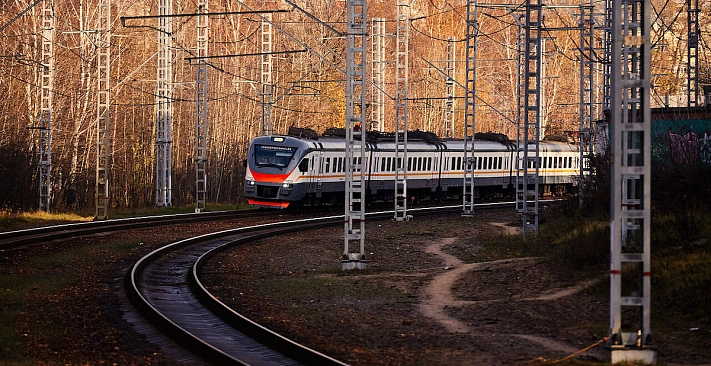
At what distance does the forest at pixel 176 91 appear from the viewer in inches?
1658

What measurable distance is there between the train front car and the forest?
332 cm

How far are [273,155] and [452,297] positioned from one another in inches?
908

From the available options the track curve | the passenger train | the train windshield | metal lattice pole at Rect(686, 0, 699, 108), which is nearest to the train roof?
the passenger train

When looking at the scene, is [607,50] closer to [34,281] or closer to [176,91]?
[34,281]

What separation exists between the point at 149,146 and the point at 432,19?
34.8 m

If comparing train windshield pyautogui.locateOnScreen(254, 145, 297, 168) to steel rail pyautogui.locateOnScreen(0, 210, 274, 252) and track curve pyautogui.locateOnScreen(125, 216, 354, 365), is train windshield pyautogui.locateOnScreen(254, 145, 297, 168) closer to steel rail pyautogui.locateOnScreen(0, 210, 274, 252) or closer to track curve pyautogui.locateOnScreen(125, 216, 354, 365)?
steel rail pyautogui.locateOnScreen(0, 210, 274, 252)

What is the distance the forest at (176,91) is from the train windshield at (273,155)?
3.29m

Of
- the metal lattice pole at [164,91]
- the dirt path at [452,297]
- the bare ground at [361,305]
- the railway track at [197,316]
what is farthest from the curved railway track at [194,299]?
the metal lattice pole at [164,91]

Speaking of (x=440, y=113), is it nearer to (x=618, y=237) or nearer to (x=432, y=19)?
(x=432, y=19)

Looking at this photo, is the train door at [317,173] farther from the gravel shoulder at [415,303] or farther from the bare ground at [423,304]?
the bare ground at [423,304]

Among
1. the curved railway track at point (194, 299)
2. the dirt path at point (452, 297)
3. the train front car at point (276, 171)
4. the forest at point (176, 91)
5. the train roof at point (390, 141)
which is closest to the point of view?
the curved railway track at point (194, 299)

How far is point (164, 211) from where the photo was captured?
137ft

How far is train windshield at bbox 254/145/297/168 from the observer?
40.8 meters

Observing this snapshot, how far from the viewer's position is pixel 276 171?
40.6 metres
